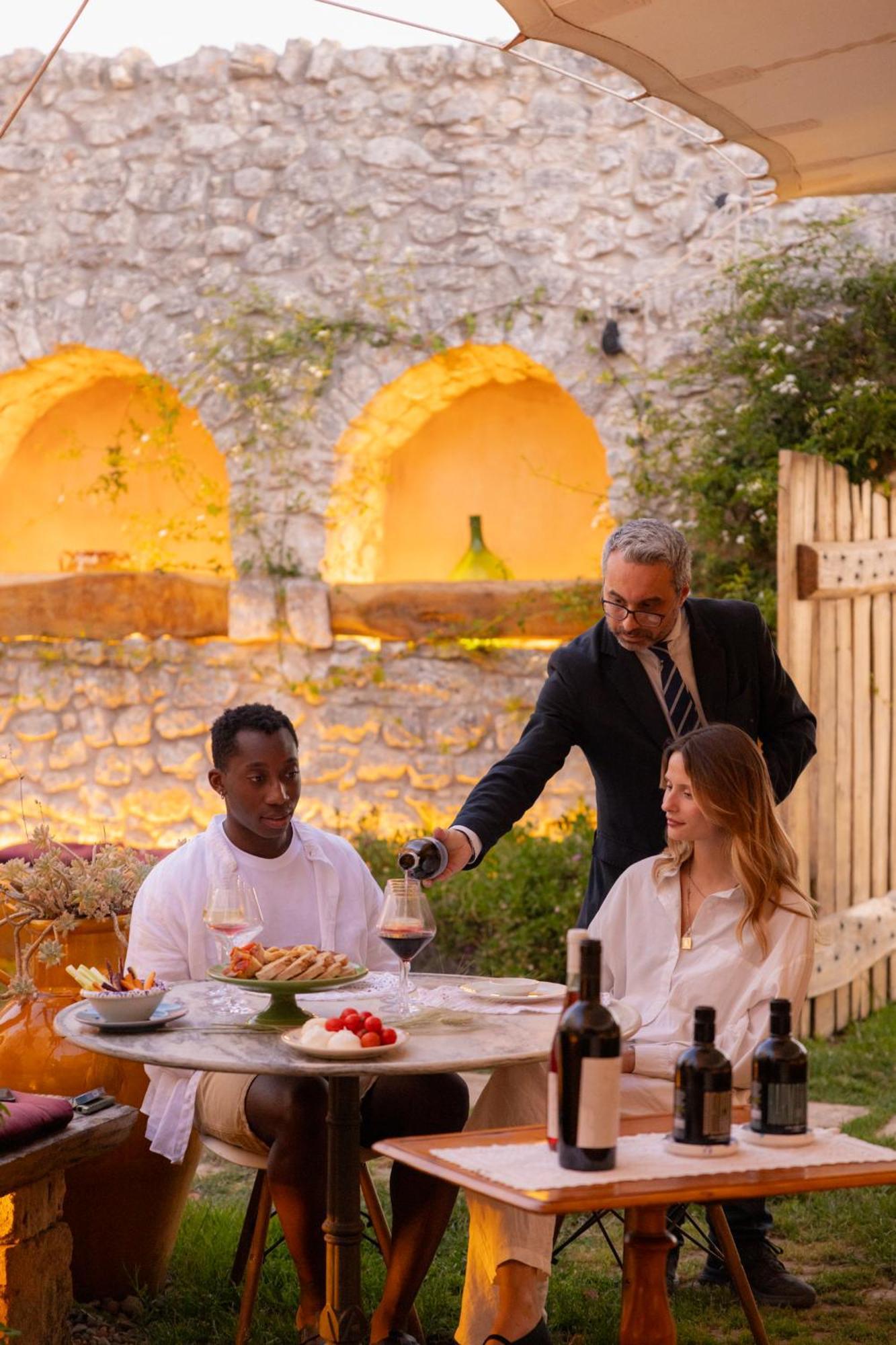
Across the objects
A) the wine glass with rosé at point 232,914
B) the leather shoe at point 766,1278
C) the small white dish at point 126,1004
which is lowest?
the leather shoe at point 766,1278

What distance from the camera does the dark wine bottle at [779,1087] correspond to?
6.72 feet

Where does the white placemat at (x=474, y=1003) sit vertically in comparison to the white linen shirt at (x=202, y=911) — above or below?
below

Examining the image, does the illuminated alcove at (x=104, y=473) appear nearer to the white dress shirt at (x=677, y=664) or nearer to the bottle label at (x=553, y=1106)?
the white dress shirt at (x=677, y=664)

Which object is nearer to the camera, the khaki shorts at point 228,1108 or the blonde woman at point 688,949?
the blonde woman at point 688,949

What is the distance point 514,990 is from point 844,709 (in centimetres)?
305

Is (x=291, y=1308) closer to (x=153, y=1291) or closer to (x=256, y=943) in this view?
(x=153, y=1291)

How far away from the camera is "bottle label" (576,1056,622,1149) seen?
1.91 meters

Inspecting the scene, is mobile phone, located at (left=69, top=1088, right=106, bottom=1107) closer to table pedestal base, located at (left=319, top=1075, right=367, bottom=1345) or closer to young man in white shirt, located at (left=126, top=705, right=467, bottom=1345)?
young man in white shirt, located at (left=126, top=705, right=467, bottom=1345)

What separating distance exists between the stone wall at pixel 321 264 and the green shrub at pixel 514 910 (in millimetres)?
735

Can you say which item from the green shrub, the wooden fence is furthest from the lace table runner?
the green shrub

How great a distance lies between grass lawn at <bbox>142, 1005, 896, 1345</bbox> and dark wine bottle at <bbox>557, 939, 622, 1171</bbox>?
1474 mm

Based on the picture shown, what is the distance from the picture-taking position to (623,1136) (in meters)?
2.13

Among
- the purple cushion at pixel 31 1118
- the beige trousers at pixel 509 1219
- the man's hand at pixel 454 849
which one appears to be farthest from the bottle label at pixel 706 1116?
the purple cushion at pixel 31 1118

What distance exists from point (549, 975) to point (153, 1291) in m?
2.59
